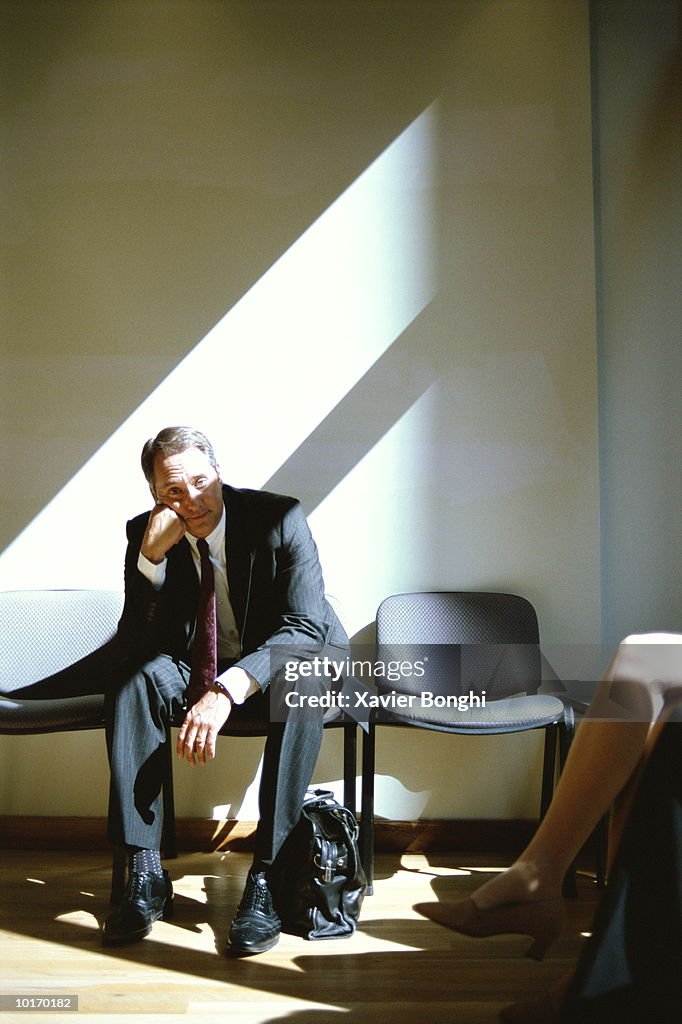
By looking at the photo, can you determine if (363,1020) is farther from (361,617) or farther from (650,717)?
(361,617)

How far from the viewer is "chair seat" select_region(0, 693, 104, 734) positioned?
2.42 metres

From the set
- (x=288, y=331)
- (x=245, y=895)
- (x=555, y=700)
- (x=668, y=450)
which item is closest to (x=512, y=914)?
(x=245, y=895)

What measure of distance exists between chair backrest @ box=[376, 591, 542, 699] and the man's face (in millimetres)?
806

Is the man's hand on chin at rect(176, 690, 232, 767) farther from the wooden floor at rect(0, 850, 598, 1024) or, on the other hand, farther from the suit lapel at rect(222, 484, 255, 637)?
the wooden floor at rect(0, 850, 598, 1024)

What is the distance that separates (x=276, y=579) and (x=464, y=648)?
829mm

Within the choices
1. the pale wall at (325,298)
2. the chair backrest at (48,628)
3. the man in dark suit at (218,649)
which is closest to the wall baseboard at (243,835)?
the pale wall at (325,298)

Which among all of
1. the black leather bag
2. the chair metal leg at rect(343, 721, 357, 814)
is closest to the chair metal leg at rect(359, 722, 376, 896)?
the chair metal leg at rect(343, 721, 357, 814)

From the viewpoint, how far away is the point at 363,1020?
1.63 metres

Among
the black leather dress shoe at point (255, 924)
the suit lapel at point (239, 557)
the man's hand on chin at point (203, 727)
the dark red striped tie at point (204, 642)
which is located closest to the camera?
the black leather dress shoe at point (255, 924)

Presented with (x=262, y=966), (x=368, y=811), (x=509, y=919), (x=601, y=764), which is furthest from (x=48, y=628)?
(x=601, y=764)

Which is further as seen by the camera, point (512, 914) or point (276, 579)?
point (276, 579)

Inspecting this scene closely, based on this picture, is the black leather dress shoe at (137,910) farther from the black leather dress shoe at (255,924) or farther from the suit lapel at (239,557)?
the suit lapel at (239,557)

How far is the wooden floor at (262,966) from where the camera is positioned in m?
1.68

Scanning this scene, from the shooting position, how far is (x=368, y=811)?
2.48 metres
